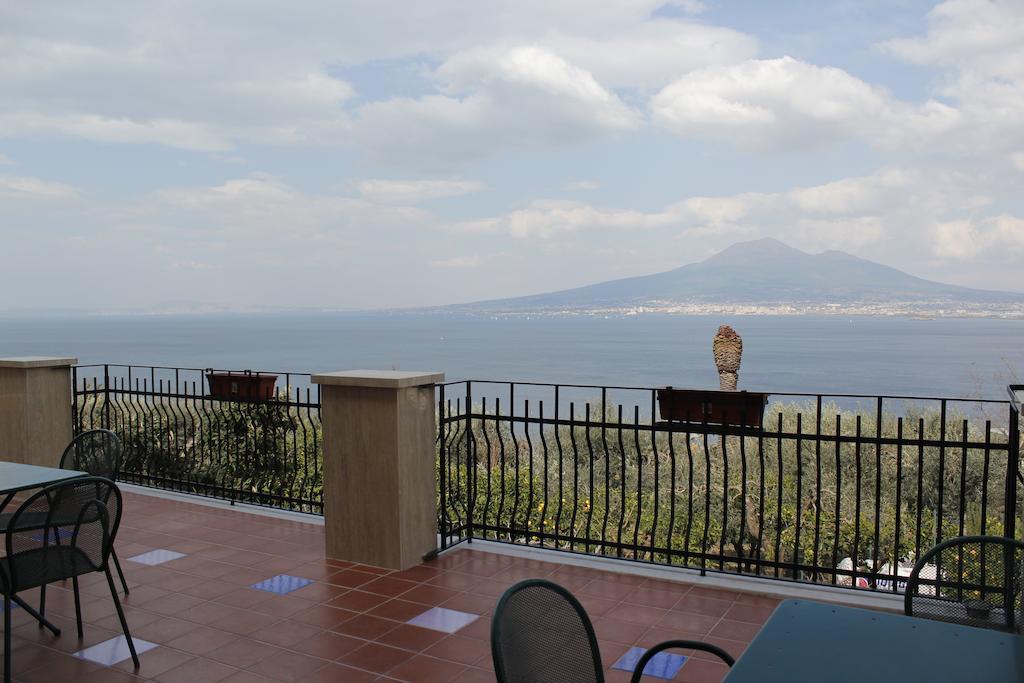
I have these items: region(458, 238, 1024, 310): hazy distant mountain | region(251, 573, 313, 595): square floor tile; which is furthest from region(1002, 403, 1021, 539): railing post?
region(458, 238, 1024, 310): hazy distant mountain

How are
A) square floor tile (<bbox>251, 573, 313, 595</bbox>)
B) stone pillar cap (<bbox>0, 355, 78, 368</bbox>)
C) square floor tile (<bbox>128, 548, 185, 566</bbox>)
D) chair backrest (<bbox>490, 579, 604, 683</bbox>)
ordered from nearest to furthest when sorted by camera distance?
chair backrest (<bbox>490, 579, 604, 683</bbox>) → square floor tile (<bbox>251, 573, 313, 595</bbox>) → square floor tile (<bbox>128, 548, 185, 566</bbox>) → stone pillar cap (<bbox>0, 355, 78, 368</bbox>)

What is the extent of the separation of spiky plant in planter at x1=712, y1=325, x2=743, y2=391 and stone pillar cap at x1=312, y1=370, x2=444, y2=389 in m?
18.7

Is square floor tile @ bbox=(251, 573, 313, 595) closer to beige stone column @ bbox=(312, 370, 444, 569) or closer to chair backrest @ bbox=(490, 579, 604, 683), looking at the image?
beige stone column @ bbox=(312, 370, 444, 569)

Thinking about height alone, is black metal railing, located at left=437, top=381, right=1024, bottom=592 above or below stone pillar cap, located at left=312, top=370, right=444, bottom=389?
below

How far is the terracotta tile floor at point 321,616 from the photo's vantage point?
3.35 m

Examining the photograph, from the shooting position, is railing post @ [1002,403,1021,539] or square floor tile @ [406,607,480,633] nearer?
railing post @ [1002,403,1021,539]

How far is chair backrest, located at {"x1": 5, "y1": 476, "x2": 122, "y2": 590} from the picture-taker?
3113 millimetres

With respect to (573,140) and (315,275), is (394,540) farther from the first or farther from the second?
(315,275)

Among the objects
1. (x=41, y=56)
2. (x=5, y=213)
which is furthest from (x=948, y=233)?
(x=5, y=213)

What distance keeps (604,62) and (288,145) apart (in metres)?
51.5

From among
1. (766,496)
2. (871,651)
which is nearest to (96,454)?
(871,651)

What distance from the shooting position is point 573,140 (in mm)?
94312

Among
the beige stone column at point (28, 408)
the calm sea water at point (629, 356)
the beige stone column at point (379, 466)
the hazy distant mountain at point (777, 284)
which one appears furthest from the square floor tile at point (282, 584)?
the hazy distant mountain at point (777, 284)

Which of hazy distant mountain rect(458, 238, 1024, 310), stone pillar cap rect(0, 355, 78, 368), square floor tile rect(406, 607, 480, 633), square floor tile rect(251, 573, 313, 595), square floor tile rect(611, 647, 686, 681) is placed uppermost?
hazy distant mountain rect(458, 238, 1024, 310)
